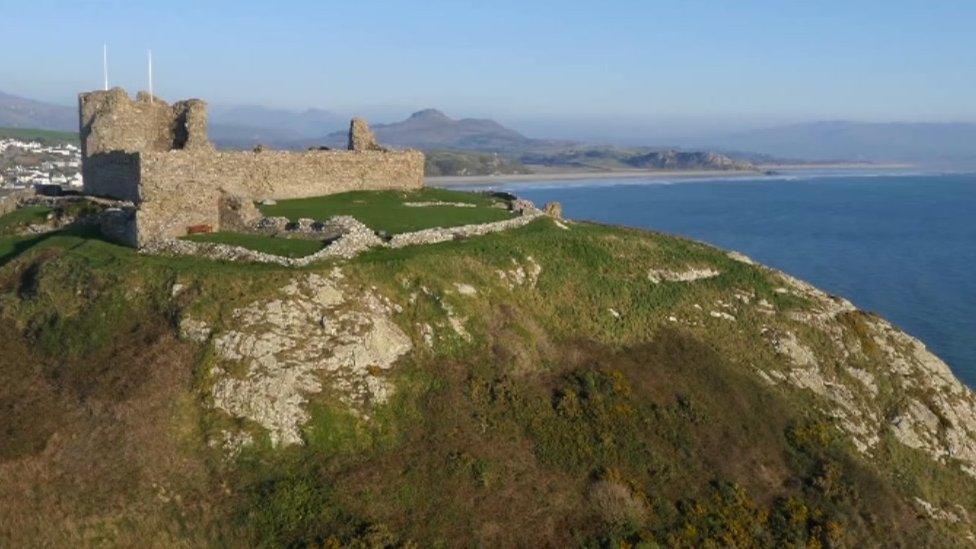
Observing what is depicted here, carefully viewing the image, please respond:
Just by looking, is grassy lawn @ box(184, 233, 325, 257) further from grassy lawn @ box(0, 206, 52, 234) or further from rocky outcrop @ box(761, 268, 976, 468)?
rocky outcrop @ box(761, 268, 976, 468)

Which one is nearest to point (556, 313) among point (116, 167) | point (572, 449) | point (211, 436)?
point (572, 449)

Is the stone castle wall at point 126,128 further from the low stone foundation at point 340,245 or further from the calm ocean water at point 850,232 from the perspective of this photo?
the calm ocean water at point 850,232

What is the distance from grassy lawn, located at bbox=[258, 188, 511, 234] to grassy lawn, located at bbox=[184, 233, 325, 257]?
12.2 feet

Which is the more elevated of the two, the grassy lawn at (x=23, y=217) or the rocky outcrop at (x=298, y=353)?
the grassy lawn at (x=23, y=217)

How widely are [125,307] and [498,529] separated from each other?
39.2 ft

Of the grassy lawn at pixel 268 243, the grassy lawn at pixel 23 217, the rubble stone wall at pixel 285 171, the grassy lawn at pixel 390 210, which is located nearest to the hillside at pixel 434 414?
the grassy lawn at pixel 268 243

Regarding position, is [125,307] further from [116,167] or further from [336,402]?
[116,167]

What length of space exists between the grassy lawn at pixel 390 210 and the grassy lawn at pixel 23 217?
28.7ft

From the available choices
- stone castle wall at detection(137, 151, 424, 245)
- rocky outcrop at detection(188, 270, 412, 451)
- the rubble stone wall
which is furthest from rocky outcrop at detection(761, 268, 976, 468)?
stone castle wall at detection(137, 151, 424, 245)

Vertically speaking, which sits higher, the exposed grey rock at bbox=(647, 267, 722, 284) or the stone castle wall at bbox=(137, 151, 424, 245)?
the stone castle wall at bbox=(137, 151, 424, 245)

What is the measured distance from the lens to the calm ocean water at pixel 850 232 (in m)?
63.7

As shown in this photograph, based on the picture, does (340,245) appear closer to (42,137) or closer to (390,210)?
(390,210)

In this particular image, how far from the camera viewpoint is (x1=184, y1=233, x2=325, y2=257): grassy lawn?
27.0 m

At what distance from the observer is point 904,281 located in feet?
247
